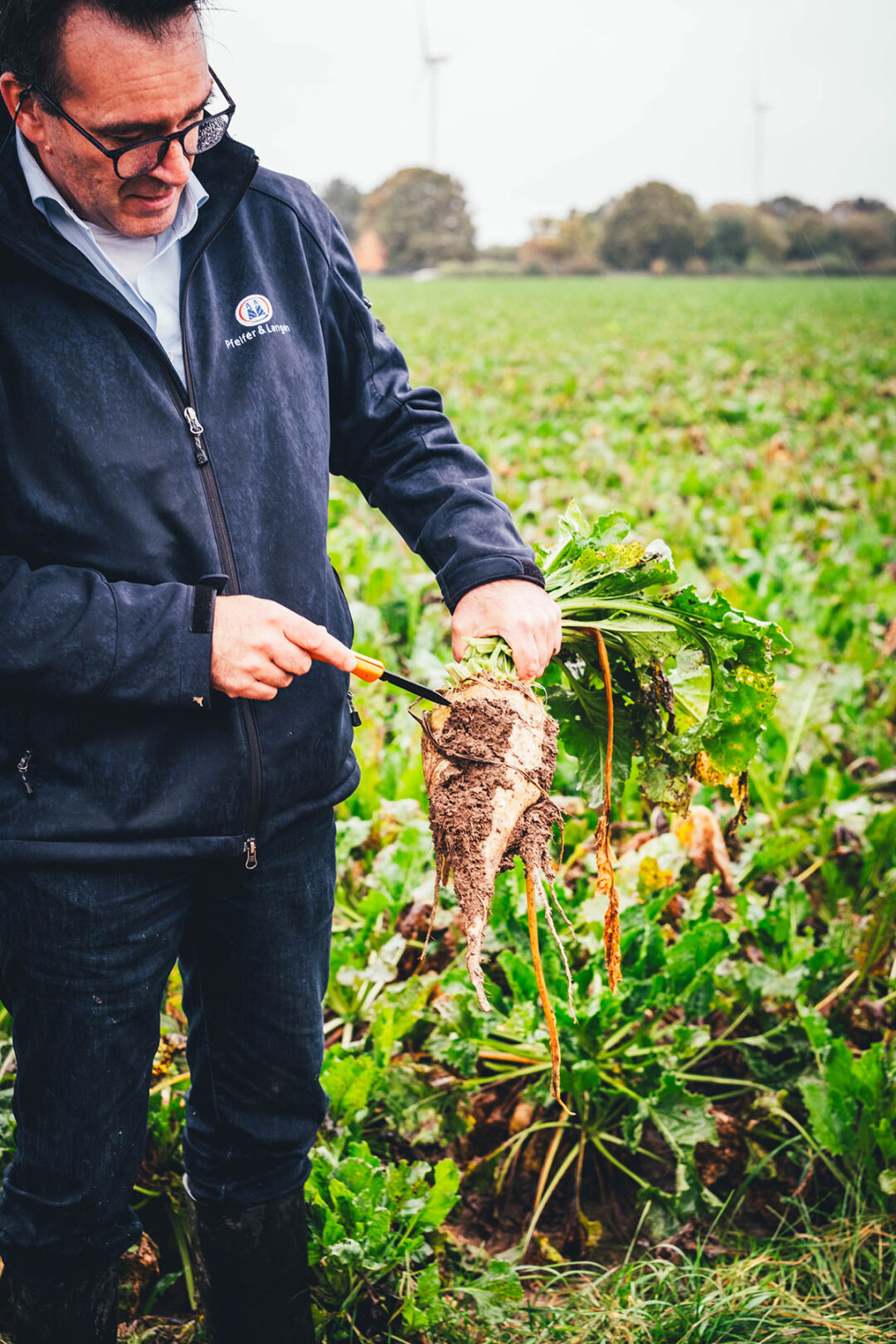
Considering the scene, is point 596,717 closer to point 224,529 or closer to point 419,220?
point 224,529

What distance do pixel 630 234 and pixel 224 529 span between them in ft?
253

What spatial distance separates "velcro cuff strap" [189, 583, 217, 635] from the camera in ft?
4.61

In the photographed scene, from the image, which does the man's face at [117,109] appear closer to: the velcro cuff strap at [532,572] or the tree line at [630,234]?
the velcro cuff strap at [532,572]

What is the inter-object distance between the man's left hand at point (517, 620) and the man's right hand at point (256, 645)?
1.22 feet

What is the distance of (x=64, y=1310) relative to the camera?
63.8 inches

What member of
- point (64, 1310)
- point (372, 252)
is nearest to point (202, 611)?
point (64, 1310)

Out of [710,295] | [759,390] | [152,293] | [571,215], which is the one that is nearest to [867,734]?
[152,293]

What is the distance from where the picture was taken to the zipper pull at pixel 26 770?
1412 millimetres

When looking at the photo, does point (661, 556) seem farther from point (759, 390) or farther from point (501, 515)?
point (759, 390)

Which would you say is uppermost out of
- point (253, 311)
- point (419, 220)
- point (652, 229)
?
point (419, 220)

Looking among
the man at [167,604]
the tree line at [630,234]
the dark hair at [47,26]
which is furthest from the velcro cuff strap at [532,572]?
the tree line at [630,234]

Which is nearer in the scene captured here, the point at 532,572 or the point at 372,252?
the point at 532,572

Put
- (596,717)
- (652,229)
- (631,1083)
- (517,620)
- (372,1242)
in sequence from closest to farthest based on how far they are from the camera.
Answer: (517,620), (372,1242), (596,717), (631,1083), (652,229)

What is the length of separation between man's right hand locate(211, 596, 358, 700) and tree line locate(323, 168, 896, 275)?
5731 centimetres
